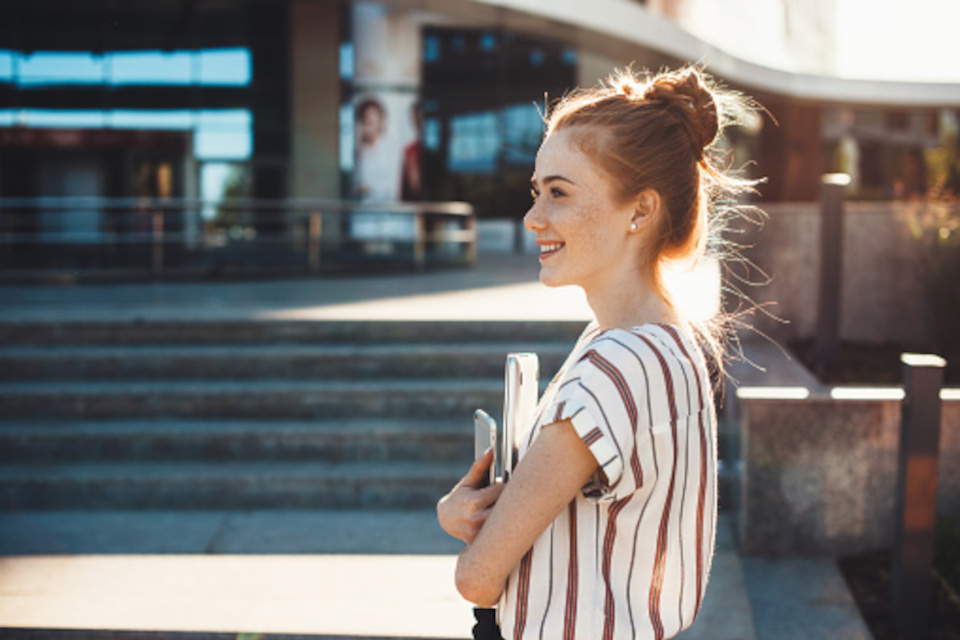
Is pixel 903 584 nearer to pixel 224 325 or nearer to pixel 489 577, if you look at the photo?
pixel 489 577

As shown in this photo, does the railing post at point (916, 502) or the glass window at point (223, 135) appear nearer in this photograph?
the railing post at point (916, 502)

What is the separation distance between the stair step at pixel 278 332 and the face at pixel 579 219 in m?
5.18

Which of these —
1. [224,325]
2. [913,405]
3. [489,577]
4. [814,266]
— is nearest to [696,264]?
[489,577]

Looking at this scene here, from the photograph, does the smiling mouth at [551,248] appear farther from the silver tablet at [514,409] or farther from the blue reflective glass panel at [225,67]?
the blue reflective glass panel at [225,67]

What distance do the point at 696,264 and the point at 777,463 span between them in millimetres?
2986

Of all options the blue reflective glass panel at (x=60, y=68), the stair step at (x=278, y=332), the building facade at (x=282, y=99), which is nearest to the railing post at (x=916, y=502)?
the stair step at (x=278, y=332)

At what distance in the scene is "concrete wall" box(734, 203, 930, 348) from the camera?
Result: 774 cm

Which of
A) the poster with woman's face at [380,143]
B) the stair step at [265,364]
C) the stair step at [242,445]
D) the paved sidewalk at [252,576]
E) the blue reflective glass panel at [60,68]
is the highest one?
the blue reflective glass panel at [60,68]

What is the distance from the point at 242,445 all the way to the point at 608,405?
474 centimetres

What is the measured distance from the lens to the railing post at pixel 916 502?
146 inches

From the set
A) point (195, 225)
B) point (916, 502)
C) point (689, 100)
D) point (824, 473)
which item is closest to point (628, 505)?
point (689, 100)

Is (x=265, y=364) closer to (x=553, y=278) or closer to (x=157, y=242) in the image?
(x=553, y=278)

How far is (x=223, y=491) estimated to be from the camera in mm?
5512

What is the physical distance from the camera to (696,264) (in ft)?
6.02
